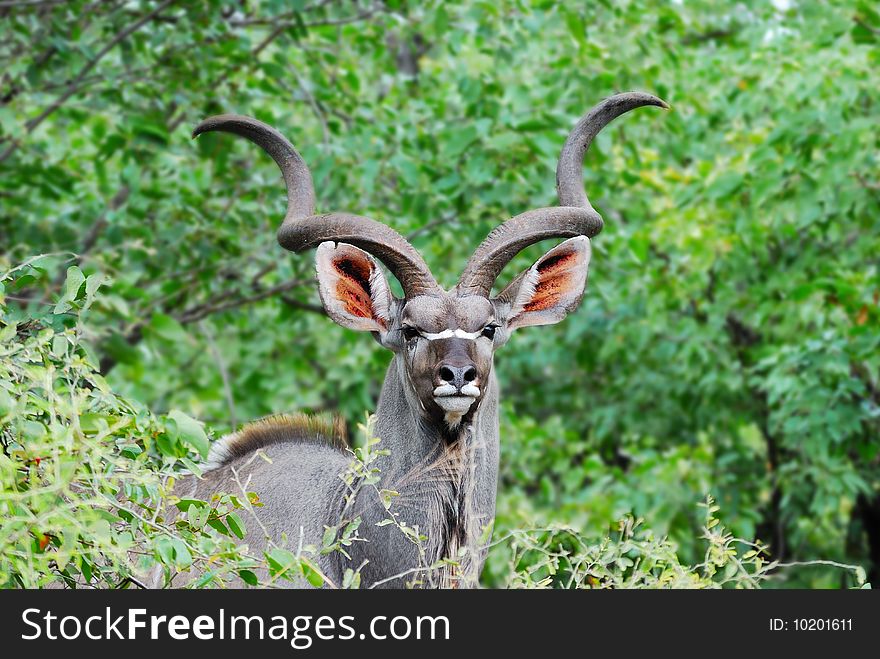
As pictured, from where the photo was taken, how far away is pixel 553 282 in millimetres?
6062

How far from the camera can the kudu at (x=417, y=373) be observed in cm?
542

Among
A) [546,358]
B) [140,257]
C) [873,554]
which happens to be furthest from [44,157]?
[873,554]

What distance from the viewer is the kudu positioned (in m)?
5.42

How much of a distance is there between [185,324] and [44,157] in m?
1.60

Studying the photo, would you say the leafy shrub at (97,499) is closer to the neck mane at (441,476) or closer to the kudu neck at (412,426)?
the neck mane at (441,476)

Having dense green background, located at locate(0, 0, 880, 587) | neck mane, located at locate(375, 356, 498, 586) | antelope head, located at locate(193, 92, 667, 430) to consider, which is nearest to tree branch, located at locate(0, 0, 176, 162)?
dense green background, located at locate(0, 0, 880, 587)

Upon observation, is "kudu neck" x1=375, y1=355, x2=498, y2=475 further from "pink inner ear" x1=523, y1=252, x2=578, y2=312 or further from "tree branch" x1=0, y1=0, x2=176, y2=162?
"tree branch" x1=0, y1=0, x2=176, y2=162

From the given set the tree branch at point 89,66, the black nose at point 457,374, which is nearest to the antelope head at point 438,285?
the black nose at point 457,374

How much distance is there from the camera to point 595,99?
965 centimetres

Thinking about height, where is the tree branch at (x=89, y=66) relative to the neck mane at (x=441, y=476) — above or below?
above

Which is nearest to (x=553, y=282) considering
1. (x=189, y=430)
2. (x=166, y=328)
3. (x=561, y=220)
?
(x=561, y=220)

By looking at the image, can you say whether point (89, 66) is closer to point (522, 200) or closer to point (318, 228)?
point (522, 200)

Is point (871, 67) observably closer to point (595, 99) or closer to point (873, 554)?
point (595, 99)

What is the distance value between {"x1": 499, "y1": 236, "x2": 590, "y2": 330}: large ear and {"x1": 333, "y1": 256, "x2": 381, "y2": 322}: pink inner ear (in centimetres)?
62
